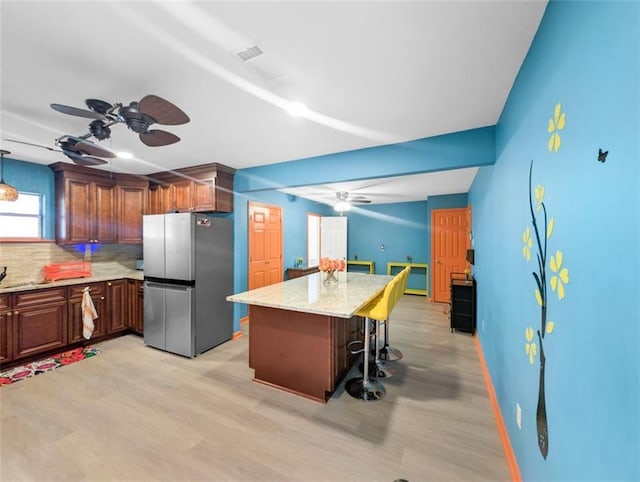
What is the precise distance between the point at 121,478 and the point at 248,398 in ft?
3.27

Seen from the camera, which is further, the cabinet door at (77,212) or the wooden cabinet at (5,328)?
the cabinet door at (77,212)

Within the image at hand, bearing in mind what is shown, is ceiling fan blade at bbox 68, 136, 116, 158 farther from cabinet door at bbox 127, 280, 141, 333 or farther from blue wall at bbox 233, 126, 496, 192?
cabinet door at bbox 127, 280, 141, 333

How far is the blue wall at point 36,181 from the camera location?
337 cm

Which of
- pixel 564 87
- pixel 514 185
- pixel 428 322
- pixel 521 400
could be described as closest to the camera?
pixel 564 87

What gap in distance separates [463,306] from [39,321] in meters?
5.70

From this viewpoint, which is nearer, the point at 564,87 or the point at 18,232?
the point at 564,87

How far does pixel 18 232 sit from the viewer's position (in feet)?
11.3

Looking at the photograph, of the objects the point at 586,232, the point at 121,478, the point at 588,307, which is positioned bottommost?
the point at 121,478

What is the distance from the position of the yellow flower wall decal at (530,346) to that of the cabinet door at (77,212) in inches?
198

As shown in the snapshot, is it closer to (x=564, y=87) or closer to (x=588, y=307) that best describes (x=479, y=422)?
(x=588, y=307)

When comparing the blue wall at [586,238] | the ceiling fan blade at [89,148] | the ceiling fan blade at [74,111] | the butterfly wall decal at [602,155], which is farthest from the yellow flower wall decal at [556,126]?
the ceiling fan blade at [89,148]

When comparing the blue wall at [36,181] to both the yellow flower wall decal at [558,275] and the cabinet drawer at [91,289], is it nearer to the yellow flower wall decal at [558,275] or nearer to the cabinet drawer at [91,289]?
the cabinet drawer at [91,289]

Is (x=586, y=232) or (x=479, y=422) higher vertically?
(x=586, y=232)

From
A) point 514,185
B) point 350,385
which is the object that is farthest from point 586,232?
point 350,385
